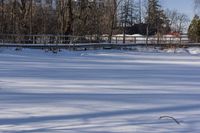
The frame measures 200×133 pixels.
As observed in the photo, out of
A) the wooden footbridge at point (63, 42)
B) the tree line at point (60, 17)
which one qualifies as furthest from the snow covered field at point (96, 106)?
the tree line at point (60, 17)

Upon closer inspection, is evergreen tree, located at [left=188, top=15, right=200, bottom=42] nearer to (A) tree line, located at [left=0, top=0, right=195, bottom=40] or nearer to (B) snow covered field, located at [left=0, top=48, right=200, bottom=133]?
(A) tree line, located at [left=0, top=0, right=195, bottom=40]

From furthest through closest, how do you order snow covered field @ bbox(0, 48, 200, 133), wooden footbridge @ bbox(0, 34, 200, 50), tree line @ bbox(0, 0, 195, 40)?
tree line @ bbox(0, 0, 195, 40) < wooden footbridge @ bbox(0, 34, 200, 50) < snow covered field @ bbox(0, 48, 200, 133)

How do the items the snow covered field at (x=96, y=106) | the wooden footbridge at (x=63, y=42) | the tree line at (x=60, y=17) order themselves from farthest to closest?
the tree line at (x=60, y=17) < the wooden footbridge at (x=63, y=42) < the snow covered field at (x=96, y=106)

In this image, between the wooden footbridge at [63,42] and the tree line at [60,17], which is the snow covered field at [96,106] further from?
the tree line at [60,17]

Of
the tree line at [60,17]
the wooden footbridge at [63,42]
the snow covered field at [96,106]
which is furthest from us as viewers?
the tree line at [60,17]

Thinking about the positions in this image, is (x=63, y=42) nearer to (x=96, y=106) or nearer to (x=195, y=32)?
(x=195, y=32)

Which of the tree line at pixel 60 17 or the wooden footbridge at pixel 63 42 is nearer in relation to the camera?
the wooden footbridge at pixel 63 42

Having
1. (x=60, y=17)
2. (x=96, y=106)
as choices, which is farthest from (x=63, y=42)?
(x=96, y=106)

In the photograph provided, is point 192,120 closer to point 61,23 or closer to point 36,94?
point 36,94

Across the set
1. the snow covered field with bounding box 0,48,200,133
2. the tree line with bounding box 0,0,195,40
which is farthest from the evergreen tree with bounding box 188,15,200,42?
the snow covered field with bounding box 0,48,200,133

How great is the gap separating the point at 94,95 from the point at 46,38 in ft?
107

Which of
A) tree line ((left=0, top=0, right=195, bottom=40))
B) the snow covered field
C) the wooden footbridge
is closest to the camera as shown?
the snow covered field

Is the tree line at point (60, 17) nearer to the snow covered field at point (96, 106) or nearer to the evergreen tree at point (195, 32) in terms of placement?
the evergreen tree at point (195, 32)

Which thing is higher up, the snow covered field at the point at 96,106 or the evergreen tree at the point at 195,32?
the evergreen tree at the point at 195,32
